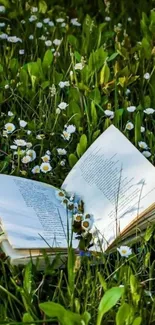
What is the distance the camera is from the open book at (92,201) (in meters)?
1.53

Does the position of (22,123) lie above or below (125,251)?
above

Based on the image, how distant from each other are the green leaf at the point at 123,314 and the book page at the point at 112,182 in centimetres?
23

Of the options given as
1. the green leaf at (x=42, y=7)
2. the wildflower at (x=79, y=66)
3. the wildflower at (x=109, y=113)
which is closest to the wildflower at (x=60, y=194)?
the wildflower at (x=109, y=113)

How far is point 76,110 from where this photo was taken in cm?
199

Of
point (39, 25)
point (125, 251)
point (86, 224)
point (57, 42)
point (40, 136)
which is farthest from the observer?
point (39, 25)

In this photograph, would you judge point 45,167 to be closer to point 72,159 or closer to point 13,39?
point 72,159

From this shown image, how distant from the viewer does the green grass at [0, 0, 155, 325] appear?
1396mm

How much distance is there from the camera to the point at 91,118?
78.0 inches

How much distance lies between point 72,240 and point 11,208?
155 millimetres

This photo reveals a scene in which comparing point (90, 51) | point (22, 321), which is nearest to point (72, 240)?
point (22, 321)

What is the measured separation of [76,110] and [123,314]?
785 mm

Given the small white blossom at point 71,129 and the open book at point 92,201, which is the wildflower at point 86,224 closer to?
the open book at point 92,201

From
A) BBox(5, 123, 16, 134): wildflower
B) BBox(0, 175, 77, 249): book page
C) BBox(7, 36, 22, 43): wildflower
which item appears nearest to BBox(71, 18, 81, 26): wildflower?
BBox(7, 36, 22, 43): wildflower

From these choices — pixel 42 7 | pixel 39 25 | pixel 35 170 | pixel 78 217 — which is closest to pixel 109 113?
pixel 35 170
